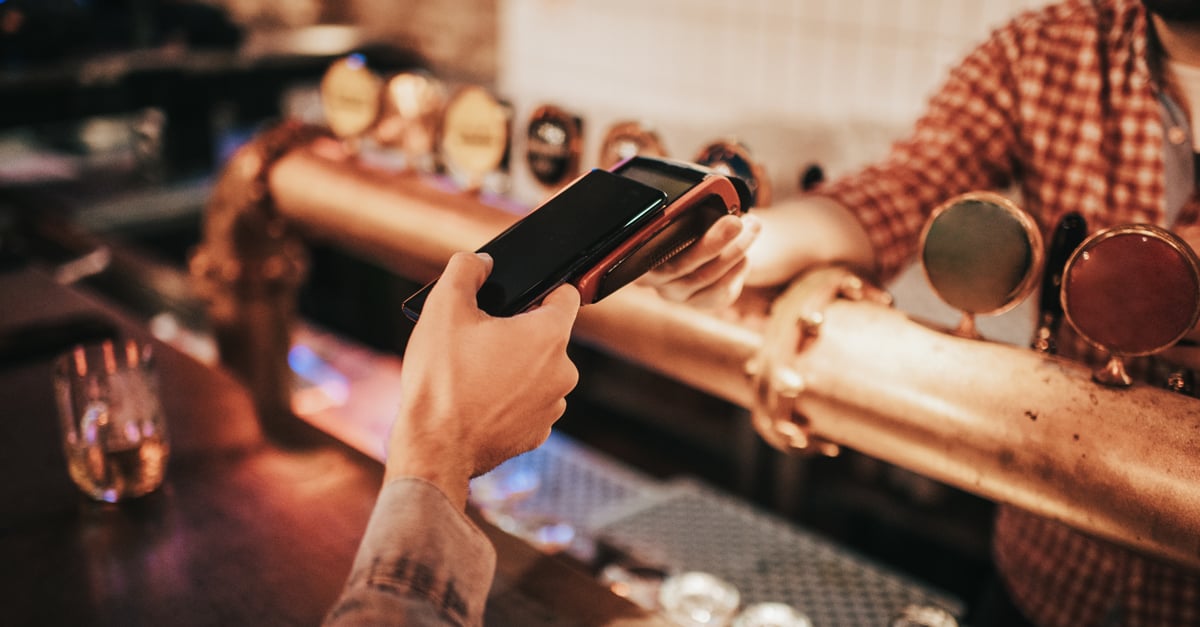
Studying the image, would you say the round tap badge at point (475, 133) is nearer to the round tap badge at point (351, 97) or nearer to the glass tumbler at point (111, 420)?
the round tap badge at point (351, 97)

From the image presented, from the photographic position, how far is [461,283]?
82 cm

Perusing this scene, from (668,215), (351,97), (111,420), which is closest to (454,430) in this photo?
(668,215)

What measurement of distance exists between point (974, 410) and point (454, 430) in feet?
1.67

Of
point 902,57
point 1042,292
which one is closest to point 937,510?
point 902,57

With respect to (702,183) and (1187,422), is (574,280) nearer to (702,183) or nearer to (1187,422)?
(702,183)

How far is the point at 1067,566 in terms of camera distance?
137cm

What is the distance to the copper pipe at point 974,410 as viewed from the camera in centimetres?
84

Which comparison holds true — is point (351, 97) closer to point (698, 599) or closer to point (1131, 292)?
point (698, 599)

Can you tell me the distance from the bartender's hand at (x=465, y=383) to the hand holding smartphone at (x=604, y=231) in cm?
4

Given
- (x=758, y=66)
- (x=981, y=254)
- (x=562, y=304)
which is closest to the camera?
(x=562, y=304)

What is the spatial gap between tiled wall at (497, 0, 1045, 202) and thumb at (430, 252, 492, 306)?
140cm

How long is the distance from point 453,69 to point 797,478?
307 centimetres

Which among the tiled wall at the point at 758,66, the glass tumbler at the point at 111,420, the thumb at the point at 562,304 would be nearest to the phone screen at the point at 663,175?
the thumb at the point at 562,304

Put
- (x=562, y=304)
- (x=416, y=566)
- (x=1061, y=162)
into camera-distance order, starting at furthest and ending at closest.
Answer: (x=1061, y=162) → (x=562, y=304) → (x=416, y=566)
